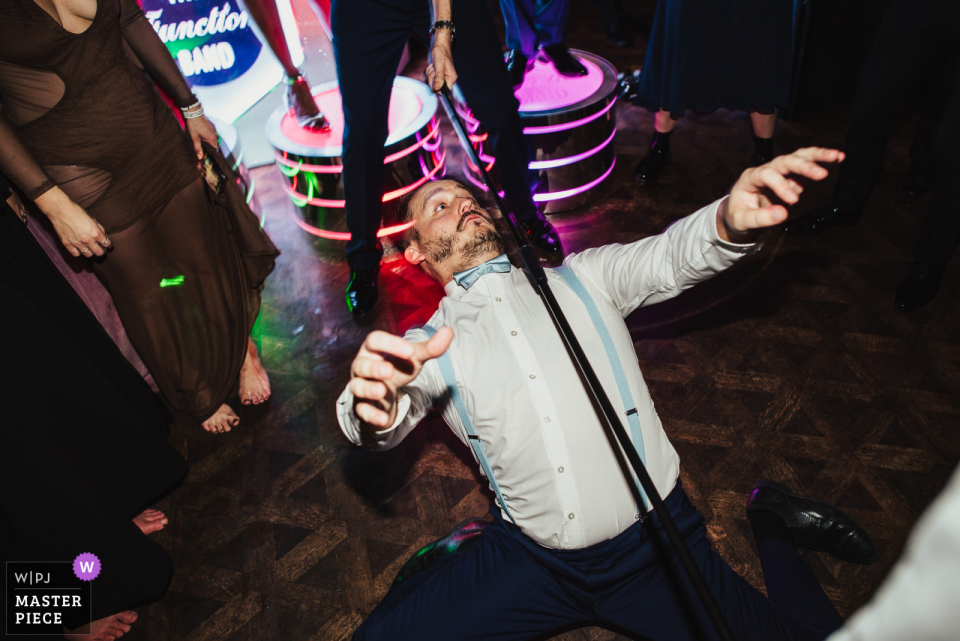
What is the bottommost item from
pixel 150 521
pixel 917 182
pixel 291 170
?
pixel 150 521

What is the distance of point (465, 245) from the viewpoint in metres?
1.63

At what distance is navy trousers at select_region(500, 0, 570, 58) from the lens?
3.28 m

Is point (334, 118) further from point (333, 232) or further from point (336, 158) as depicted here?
point (333, 232)

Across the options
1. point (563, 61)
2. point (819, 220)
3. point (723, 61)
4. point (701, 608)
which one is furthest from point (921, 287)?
point (563, 61)

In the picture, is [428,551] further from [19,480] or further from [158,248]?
[158,248]

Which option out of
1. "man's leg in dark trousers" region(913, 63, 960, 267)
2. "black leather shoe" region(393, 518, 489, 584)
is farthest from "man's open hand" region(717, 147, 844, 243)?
"man's leg in dark trousers" region(913, 63, 960, 267)

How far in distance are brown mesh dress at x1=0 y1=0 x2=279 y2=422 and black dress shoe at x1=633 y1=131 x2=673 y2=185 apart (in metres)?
2.29

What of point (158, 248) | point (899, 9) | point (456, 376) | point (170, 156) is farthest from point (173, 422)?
point (899, 9)

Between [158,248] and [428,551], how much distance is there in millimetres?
1621

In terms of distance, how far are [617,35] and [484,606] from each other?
5.09 meters

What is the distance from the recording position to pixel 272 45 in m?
3.12

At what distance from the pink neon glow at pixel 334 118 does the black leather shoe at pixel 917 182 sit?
2822 mm

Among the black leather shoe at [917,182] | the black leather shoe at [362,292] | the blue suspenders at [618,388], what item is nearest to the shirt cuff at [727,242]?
the blue suspenders at [618,388]

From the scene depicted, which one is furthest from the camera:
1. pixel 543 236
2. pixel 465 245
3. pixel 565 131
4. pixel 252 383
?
pixel 565 131
